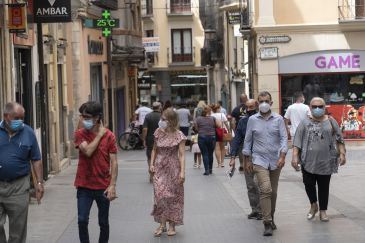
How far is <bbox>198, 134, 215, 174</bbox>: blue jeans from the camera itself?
2111cm

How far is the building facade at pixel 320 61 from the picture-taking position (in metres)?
28.8

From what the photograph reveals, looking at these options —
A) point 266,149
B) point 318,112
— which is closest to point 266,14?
point 318,112

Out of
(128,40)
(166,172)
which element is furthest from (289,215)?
(128,40)

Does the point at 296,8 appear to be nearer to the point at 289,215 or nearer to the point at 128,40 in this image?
the point at 128,40

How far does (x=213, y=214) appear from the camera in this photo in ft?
44.7

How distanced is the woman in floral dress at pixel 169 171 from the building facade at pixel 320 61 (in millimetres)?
17473

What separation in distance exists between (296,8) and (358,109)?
405 cm

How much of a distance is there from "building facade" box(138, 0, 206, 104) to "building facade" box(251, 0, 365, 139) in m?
40.5

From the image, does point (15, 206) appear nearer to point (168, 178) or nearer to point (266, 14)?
point (168, 178)

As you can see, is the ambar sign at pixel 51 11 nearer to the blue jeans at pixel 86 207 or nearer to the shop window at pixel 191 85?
the blue jeans at pixel 86 207

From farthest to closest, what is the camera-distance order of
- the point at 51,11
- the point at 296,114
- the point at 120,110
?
the point at 120,110 → the point at 296,114 → the point at 51,11

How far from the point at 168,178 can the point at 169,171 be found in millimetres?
98

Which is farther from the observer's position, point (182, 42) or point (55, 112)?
point (182, 42)

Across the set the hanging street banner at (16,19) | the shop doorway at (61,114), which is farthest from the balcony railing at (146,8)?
the hanging street banner at (16,19)
